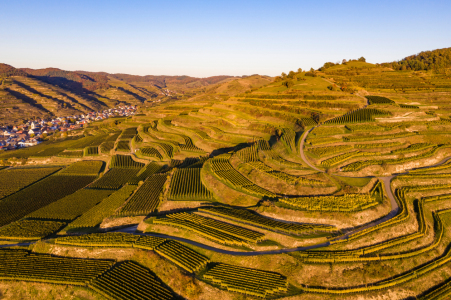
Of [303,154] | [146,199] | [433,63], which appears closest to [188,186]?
[146,199]

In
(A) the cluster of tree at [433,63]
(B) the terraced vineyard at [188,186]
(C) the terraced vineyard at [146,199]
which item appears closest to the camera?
(C) the terraced vineyard at [146,199]

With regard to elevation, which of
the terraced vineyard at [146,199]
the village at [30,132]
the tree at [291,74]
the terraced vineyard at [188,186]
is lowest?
the terraced vineyard at [146,199]

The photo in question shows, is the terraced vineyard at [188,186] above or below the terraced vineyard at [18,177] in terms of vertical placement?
above

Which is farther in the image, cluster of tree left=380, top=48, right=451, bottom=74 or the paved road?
cluster of tree left=380, top=48, right=451, bottom=74

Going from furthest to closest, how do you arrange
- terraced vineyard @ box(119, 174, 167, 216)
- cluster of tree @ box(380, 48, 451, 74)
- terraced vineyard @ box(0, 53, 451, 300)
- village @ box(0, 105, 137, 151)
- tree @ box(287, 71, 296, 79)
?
village @ box(0, 105, 137, 151)
tree @ box(287, 71, 296, 79)
cluster of tree @ box(380, 48, 451, 74)
terraced vineyard @ box(119, 174, 167, 216)
terraced vineyard @ box(0, 53, 451, 300)

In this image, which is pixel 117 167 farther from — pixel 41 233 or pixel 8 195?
pixel 41 233

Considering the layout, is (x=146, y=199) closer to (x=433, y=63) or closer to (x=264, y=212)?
(x=264, y=212)

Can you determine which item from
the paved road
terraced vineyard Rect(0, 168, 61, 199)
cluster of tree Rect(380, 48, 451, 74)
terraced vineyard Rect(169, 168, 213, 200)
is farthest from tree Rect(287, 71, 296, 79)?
terraced vineyard Rect(0, 168, 61, 199)

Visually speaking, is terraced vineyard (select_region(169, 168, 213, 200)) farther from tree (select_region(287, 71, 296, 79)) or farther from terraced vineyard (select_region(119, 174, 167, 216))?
tree (select_region(287, 71, 296, 79))

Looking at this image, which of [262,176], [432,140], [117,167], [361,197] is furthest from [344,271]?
[117,167]

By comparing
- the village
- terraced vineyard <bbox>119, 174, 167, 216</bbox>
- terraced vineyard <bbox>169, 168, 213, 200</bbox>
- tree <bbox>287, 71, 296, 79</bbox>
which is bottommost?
terraced vineyard <bbox>119, 174, 167, 216</bbox>

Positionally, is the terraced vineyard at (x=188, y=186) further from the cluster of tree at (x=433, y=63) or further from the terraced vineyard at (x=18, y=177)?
the cluster of tree at (x=433, y=63)

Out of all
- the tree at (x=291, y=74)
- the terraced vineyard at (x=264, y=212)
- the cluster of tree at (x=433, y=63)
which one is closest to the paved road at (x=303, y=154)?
the terraced vineyard at (x=264, y=212)
